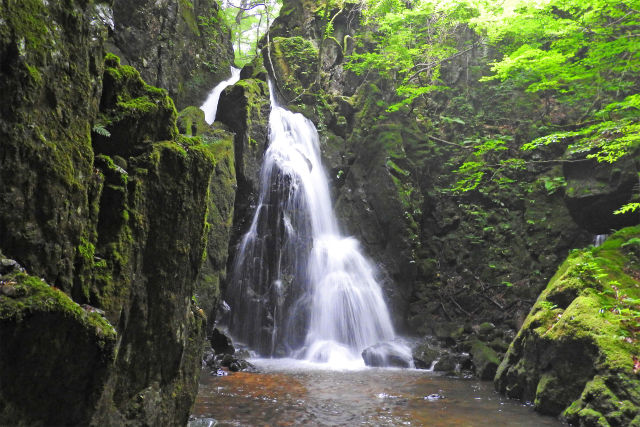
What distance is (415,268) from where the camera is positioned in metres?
15.0

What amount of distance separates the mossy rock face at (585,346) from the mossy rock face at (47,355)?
6.35 meters

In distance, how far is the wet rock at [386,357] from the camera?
11195 mm

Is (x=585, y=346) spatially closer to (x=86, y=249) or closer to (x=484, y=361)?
(x=484, y=361)

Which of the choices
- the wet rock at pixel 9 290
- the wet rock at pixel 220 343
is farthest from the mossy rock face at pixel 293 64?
the wet rock at pixel 9 290

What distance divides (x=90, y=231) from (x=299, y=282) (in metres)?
10.6

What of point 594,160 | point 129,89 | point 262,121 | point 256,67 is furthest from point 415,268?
point 129,89

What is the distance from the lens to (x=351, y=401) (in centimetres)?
755

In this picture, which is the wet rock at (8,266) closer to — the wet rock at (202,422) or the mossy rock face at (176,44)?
the wet rock at (202,422)

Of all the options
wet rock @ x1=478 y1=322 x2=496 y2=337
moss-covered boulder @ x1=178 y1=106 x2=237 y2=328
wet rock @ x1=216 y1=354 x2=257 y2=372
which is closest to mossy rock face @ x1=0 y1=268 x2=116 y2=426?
wet rock @ x1=216 y1=354 x2=257 y2=372

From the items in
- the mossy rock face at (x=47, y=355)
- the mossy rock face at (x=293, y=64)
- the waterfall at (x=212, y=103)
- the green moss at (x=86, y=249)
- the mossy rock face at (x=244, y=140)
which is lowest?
the mossy rock face at (x=47, y=355)

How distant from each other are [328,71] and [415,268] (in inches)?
444

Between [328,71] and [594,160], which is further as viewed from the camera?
[328,71]

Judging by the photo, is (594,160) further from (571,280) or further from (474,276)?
(571,280)

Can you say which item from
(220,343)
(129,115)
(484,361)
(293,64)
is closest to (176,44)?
(293,64)
